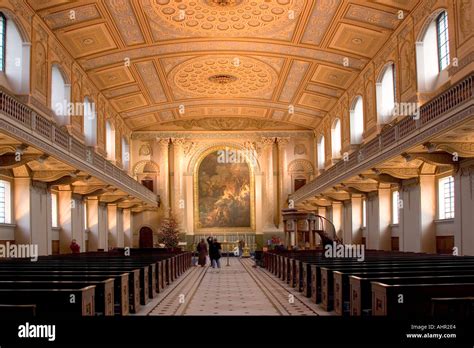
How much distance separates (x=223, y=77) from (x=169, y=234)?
10.7 meters

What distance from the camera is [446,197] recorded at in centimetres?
1966

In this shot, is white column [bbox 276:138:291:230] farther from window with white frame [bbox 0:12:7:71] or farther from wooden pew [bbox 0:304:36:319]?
wooden pew [bbox 0:304:36:319]

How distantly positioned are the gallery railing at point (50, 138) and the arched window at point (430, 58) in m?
11.9

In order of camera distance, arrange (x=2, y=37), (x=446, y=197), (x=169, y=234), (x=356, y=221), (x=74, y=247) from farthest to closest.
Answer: (x=169, y=234) < (x=356, y=221) < (x=74, y=247) < (x=446, y=197) < (x=2, y=37)

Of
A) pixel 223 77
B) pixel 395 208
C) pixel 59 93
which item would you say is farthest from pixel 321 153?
pixel 59 93

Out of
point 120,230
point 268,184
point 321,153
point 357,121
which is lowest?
point 120,230

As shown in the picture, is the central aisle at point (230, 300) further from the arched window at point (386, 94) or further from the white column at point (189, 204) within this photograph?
the white column at point (189, 204)

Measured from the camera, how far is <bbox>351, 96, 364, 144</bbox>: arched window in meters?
27.6

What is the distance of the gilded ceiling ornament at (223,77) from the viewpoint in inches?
1084

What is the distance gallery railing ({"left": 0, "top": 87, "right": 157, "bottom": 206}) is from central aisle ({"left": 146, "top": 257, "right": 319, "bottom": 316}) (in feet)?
18.3

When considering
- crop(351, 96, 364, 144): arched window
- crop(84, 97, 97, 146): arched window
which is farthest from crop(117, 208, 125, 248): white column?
crop(351, 96, 364, 144): arched window

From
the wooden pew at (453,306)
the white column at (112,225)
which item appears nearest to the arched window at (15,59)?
the white column at (112,225)

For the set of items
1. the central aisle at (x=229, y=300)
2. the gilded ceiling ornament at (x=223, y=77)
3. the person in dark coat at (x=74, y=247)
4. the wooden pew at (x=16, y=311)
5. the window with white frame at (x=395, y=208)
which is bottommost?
A: the central aisle at (x=229, y=300)

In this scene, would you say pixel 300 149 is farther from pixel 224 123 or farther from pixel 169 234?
pixel 169 234
